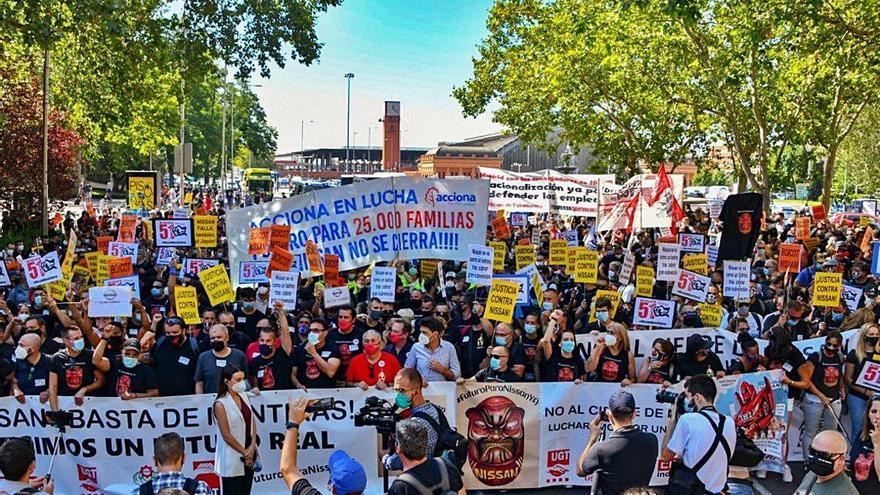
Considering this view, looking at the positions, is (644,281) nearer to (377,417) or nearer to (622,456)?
(622,456)

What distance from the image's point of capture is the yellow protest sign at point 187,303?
9.38 metres

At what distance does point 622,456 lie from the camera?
5355mm

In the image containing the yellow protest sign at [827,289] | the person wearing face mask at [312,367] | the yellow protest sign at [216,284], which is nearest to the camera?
the person wearing face mask at [312,367]

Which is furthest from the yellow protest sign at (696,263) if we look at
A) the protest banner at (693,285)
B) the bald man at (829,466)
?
the bald man at (829,466)

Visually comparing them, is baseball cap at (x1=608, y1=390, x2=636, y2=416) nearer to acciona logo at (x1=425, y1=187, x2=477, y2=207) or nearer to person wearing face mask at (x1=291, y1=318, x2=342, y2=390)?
person wearing face mask at (x1=291, y1=318, x2=342, y2=390)

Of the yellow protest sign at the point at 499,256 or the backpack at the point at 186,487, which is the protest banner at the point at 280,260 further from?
the backpack at the point at 186,487

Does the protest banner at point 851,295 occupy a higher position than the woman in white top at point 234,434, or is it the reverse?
the protest banner at point 851,295

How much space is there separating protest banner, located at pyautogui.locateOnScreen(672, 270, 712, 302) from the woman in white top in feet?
19.7

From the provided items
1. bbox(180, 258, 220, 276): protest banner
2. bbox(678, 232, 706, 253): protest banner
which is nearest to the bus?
bbox(678, 232, 706, 253): protest banner

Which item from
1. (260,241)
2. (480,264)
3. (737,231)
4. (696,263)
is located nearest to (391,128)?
(737,231)

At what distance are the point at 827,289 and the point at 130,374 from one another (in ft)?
26.0

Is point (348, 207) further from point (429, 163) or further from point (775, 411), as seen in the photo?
point (429, 163)

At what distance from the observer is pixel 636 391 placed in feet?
27.7

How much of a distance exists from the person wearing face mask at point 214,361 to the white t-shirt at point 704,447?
3.87 metres
